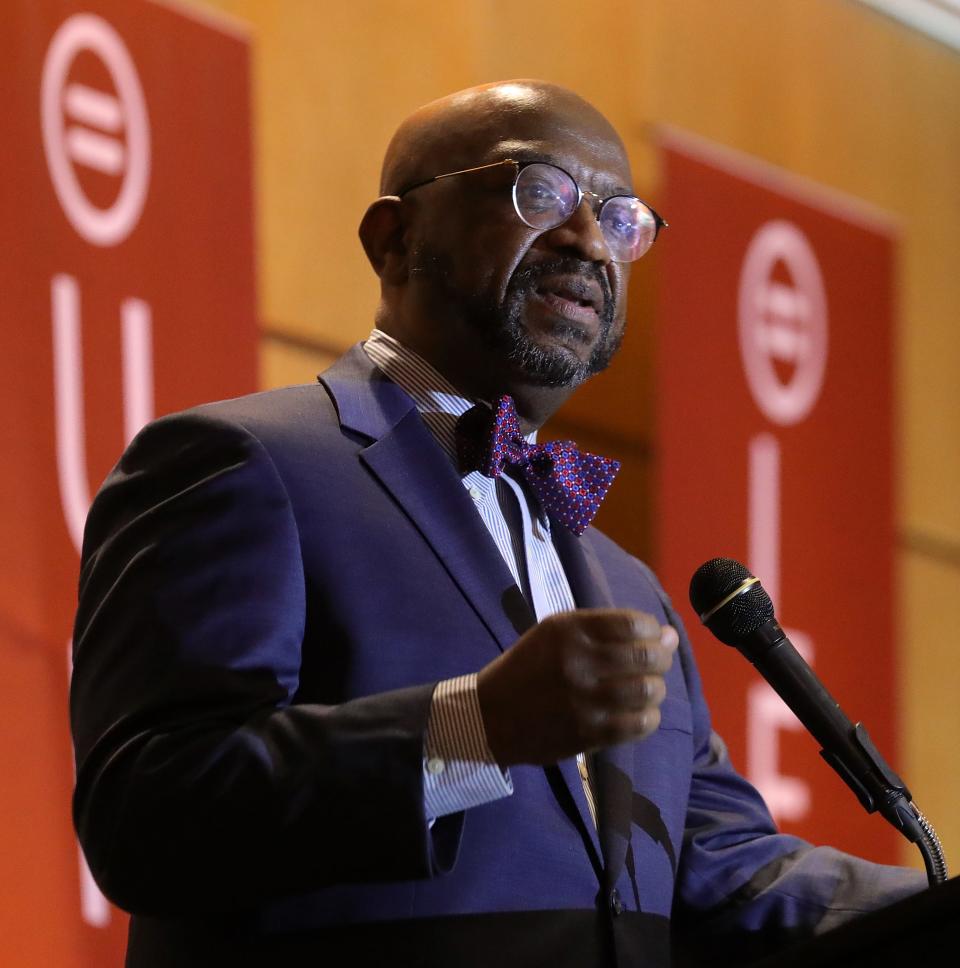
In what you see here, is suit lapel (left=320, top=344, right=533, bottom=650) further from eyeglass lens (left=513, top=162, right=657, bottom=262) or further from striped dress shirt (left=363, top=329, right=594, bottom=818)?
eyeglass lens (left=513, top=162, right=657, bottom=262)

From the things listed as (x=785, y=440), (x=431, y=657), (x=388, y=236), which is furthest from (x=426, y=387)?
(x=785, y=440)

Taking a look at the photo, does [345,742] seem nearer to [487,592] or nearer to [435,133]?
[487,592]

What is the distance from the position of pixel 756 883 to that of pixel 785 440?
2.03m

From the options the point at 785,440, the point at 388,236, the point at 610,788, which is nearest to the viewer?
the point at 610,788

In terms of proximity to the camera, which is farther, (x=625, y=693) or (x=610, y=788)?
(x=610, y=788)

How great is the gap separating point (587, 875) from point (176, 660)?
480mm

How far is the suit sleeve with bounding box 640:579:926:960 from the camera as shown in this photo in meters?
1.82

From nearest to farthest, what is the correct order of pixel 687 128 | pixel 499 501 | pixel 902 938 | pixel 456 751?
pixel 902 938, pixel 456 751, pixel 499 501, pixel 687 128

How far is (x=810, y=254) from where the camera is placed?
3.99 m

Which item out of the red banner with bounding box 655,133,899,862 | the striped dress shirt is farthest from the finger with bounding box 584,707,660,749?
the red banner with bounding box 655,133,899,862

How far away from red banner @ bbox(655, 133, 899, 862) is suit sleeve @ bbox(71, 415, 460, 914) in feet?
6.38

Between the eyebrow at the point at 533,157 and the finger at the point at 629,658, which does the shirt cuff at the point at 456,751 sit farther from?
the eyebrow at the point at 533,157

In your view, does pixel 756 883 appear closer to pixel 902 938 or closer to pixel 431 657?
pixel 431 657

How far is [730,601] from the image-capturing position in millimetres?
1592
